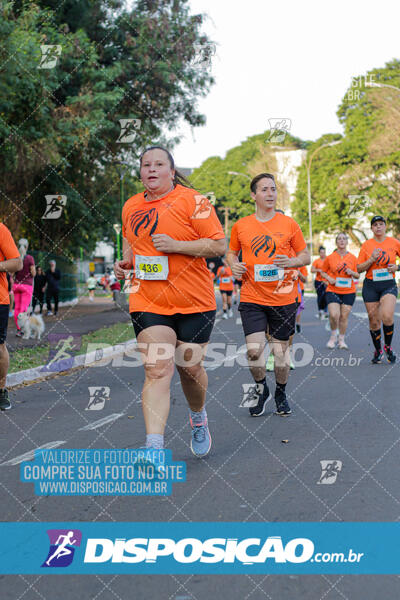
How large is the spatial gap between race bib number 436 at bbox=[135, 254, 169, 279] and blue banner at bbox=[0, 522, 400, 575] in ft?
5.16

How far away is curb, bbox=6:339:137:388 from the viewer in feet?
31.8

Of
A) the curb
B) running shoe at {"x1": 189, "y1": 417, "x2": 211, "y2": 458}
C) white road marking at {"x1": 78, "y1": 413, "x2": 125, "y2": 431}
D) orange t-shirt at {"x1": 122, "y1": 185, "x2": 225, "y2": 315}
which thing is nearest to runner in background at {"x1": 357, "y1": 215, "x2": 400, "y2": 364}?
the curb

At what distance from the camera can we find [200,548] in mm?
3545

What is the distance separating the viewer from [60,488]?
4.57 metres

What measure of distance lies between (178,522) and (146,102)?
74.2ft

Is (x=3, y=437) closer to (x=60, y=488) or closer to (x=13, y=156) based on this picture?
(x=60, y=488)

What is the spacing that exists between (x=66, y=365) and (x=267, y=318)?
4879 mm

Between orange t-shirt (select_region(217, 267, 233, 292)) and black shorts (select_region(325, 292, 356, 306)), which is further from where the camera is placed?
orange t-shirt (select_region(217, 267, 233, 292))

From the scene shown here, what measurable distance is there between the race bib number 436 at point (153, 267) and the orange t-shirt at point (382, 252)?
6.17 m

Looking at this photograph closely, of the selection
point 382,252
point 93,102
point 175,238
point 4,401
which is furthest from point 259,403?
point 93,102

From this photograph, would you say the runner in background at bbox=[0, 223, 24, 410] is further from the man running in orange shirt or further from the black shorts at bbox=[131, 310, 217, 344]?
the black shorts at bbox=[131, 310, 217, 344]

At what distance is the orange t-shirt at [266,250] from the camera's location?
23.0ft

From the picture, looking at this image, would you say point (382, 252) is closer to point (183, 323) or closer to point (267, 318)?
point (267, 318)

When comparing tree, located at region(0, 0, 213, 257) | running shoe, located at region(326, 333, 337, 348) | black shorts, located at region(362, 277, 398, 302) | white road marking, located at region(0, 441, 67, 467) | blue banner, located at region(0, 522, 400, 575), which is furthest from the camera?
tree, located at region(0, 0, 213, 257)
